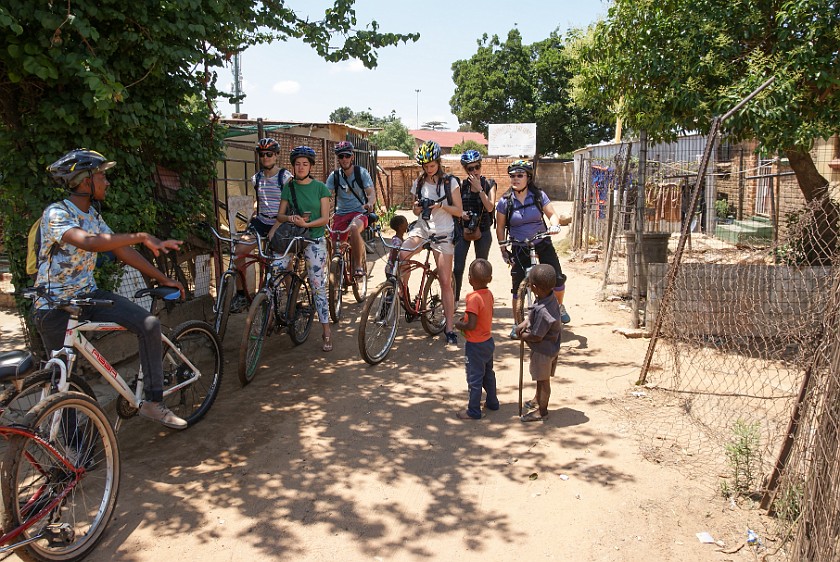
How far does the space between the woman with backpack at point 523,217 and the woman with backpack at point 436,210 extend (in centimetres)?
65

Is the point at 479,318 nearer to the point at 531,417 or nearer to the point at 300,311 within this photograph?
the point at 531,417

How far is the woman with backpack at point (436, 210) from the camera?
6715 millimetres

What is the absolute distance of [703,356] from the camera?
660 cm

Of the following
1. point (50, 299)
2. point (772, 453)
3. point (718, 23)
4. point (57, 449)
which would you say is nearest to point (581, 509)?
point (772, 453)

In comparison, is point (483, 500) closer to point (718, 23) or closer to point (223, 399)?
point (223, 399)

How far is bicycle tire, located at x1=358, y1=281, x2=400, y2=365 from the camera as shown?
Result: 20.9 ft

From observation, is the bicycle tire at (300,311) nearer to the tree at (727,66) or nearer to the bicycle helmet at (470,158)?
the bicycle helmet at (470,158)

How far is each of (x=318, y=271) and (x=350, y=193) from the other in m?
1.82

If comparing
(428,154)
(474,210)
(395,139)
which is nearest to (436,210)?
(428,154)

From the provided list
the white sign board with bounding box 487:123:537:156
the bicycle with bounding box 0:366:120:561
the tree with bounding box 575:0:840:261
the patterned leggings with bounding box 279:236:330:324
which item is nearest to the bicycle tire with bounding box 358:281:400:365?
the patterned leggings with bounding box 279:236:330:324

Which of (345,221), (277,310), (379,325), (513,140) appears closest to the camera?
(379,325)

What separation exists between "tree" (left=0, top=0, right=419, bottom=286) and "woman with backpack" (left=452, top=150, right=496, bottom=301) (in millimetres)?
2884

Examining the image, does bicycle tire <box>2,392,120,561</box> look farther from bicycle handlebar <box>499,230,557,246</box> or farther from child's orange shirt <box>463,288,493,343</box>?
bicycle handlebar <box>499,230,557,246</box>

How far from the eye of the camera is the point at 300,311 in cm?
723
